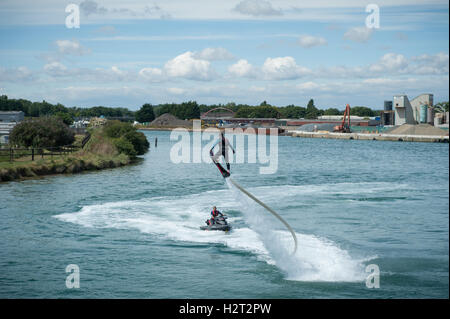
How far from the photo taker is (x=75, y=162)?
4934cm

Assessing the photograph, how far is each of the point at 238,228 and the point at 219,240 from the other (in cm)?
246

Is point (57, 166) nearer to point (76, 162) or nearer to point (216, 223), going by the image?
point (76, 162)

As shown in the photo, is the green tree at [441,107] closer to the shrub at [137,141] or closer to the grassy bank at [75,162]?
the shrub at [137,141]

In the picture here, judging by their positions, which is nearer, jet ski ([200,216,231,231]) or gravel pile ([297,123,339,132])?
jet ski ([200,216,231,231])

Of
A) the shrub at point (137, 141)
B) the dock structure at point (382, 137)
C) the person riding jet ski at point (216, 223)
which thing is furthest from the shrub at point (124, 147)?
the dock structure at point (382, 137)

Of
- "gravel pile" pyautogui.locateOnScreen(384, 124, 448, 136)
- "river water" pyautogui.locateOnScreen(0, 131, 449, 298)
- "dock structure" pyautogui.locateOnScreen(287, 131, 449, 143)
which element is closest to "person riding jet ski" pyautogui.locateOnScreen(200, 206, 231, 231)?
"river water" pyautogui.locateOnScreen(0, 131, 449, 298)

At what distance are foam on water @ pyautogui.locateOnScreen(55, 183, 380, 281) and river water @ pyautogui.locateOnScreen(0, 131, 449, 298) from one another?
0.25 feet

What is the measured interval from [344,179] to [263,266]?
2914 centimetres

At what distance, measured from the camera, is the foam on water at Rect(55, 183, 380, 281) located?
20186 millimetres

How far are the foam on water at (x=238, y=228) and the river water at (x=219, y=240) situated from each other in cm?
8

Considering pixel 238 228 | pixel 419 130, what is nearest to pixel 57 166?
pixel 238 228

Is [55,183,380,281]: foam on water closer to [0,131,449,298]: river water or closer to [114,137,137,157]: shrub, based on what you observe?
[0,131,449,298]: river water
